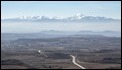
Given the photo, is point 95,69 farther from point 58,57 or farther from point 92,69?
point 58,57

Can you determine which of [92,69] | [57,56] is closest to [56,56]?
[57,56]

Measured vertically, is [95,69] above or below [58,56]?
above

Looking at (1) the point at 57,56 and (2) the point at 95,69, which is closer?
(2) the point at 95,69

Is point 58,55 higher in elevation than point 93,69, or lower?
lower

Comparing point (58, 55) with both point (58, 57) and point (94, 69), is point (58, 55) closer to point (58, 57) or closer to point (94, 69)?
point (58, 57)

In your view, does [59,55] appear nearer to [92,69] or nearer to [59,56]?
[59,56]

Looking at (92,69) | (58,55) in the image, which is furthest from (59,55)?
(92,69)

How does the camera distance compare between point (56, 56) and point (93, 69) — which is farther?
point (56, 56)
